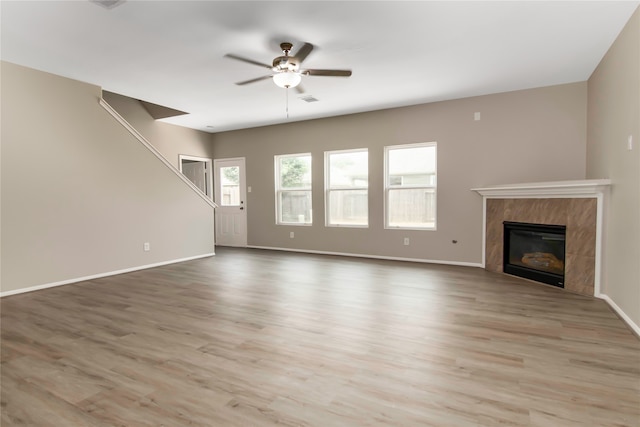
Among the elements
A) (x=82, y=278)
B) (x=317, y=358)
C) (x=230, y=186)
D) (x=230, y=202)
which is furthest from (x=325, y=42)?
(x=230, y=202)

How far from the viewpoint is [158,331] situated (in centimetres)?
289

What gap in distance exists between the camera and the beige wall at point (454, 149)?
489cm

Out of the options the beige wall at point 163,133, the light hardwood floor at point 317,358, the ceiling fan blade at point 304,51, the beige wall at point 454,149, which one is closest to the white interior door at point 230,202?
the beige wall at point 163,133

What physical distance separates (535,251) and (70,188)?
20.9 ft

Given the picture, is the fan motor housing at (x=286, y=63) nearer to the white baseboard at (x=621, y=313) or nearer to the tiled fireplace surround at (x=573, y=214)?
the tiled fireplace surround at (x=573, y=214)

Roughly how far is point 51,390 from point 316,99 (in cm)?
481

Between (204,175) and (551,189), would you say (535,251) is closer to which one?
(551,189)

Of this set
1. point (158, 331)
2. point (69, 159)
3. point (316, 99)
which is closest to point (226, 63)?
point (316, 99)

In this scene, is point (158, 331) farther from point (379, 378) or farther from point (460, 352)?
point (460, 352)

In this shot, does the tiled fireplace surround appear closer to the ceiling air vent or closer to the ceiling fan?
the ceiling fan

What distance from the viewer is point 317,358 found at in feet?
7.77

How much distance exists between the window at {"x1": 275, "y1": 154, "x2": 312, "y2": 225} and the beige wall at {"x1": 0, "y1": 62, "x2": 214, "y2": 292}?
2420 millimetres

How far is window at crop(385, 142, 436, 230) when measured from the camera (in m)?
5.91

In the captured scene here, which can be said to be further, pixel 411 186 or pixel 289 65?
pixel 411 186
